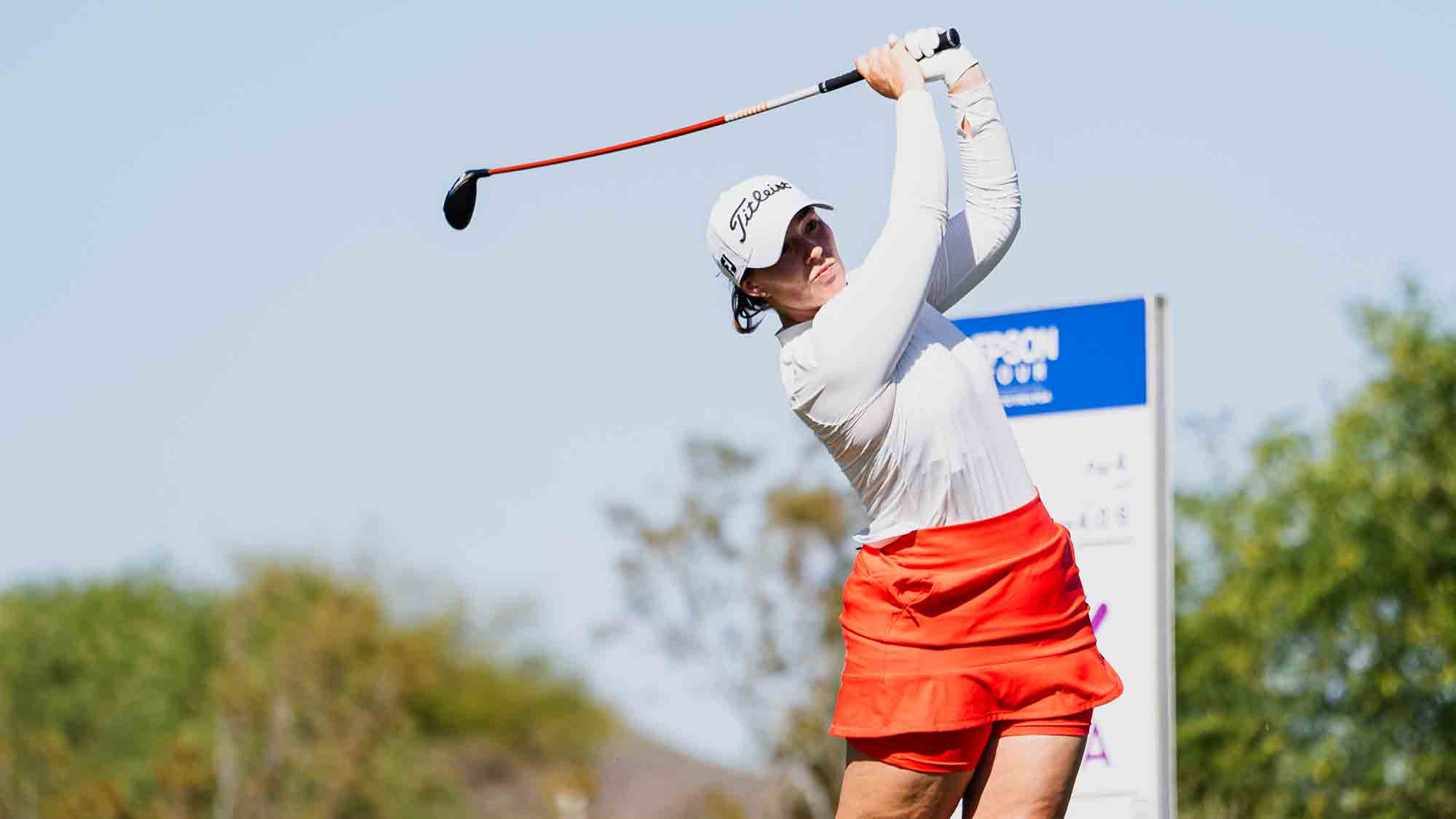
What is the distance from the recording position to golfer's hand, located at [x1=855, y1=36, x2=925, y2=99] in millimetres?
4098

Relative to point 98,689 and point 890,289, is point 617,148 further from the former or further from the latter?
point 98,689

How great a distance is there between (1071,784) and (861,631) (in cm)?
50

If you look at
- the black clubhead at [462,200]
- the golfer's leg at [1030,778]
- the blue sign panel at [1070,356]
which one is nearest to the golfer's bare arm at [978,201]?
the golfer's leg at [1030,778]

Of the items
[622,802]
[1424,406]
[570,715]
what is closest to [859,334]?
[1424,406]

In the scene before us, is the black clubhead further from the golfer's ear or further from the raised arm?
the raised arm

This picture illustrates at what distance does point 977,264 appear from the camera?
424cm

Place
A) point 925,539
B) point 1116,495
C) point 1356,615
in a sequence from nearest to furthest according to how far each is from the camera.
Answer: point 925,539 < point 1116,495 < point 1356,615

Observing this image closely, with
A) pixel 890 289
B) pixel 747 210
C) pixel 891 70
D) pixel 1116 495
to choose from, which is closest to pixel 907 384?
pixel 890 289

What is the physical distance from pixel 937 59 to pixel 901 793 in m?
1.46

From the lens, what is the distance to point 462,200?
→ 16.6ft

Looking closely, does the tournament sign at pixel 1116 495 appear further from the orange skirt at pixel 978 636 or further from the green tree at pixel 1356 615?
the green tree at pixel 1356 615

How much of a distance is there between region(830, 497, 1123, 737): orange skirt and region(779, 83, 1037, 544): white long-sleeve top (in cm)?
6

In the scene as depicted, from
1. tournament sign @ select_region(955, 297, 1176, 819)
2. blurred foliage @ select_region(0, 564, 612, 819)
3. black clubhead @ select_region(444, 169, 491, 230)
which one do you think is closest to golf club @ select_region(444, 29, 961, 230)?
black clubhead @ select_region(444, 169, 491, 230)

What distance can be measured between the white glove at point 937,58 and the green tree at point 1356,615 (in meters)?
20.7
